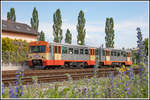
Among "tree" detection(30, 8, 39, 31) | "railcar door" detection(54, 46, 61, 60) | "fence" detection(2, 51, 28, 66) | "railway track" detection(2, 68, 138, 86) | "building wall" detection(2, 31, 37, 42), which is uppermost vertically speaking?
"tree" detection(30, 8, 39, 31)

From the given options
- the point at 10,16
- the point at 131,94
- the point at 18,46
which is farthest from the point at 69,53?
the point at 10,16

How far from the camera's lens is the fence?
2419 cm

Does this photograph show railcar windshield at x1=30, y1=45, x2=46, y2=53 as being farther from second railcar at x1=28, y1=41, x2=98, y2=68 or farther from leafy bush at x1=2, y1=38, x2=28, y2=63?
leafy bush at x1=2, y1=38, x2=28, y2=63

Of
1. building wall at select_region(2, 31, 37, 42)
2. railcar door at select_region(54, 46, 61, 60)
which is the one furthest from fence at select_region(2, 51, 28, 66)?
building wall at select_region(2, 31, 37, 42)

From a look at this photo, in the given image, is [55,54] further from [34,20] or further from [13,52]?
[34,20]

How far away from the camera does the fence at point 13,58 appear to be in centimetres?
2419

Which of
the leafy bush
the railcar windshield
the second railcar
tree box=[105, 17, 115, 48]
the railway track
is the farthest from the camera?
tree box=[105, 17, 115, 48]

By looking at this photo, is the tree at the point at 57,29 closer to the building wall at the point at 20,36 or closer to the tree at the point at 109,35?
the building wall at the point at 20,36

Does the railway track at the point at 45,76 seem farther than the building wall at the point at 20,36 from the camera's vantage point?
No

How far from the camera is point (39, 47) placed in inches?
800

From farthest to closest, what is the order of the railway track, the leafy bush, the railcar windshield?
1. the leafy bush
2. the railcar windshield
3. the railway track

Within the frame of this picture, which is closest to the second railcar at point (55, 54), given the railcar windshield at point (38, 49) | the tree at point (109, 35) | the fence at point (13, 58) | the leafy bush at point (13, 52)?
the railcar windshield at point (38, 49)

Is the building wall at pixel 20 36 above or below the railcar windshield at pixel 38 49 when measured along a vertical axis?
above

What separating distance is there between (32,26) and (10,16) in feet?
24.5
